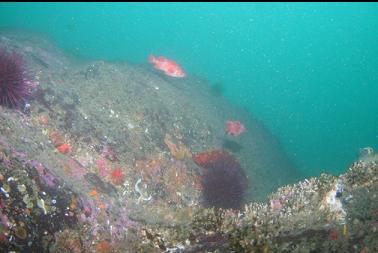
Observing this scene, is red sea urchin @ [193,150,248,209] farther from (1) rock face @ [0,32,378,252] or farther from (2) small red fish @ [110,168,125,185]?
(2) small red fish @ [110,168,125,185]

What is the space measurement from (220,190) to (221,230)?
321cm

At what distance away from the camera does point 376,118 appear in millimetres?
86438

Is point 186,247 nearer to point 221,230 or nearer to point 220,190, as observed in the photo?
point 221,230

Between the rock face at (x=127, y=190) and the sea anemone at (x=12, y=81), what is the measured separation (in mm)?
305

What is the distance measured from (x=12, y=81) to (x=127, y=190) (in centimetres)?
341

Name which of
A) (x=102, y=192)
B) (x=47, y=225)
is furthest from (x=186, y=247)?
(x=102, y=192)

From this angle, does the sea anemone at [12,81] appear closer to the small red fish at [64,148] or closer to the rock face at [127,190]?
the rock face at [127,190]

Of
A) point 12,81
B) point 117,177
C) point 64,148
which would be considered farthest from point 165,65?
point 12,81

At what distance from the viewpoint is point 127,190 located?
24.2 feet

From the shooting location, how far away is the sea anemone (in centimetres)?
629

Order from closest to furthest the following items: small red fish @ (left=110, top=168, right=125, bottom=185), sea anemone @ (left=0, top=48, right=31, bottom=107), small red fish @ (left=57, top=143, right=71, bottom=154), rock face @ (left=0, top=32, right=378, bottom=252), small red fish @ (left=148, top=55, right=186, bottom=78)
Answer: rock face @ (left=0, top=32, right=378, bottom=252)
sea anemone @ (left=0, top=48, right=31, bottom=107)
small red fish @ (left=57, top=143, right=71, bottom=154)
small red fish @ (left=110, top=168, right=125, bottom=185)
small red fish @ (left=148, top=55, right=186, bottom=78)

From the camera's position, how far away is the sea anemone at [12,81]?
20.6 ft

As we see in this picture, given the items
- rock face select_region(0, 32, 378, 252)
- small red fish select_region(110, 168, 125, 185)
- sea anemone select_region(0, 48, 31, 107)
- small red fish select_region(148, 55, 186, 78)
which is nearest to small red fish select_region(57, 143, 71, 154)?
rock face select_region(0, 32, 378, 252)

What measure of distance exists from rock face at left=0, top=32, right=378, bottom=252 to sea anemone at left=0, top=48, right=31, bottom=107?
305mm
